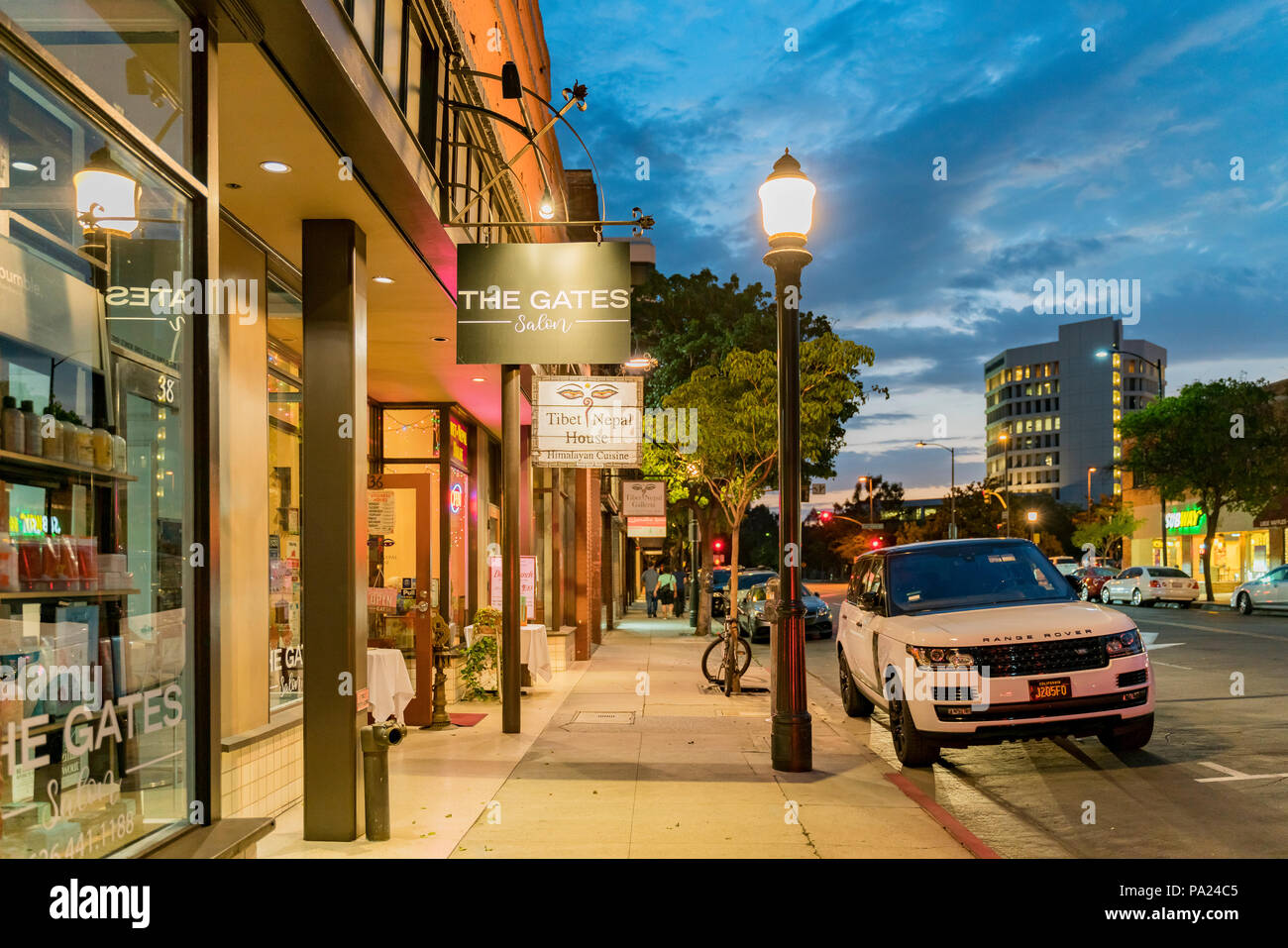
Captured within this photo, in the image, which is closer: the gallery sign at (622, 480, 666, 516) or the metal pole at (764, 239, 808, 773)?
the metal pole at (764, 239, 808, 773)

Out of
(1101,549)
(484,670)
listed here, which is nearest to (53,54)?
(484,670)

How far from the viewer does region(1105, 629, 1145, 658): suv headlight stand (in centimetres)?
855

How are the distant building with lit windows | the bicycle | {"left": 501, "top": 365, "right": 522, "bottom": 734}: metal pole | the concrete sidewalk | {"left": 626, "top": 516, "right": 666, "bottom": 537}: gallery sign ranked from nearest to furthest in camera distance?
1. the concrete sidewalk
2. {"left": 501, "top": 365, "right": 522, "bottom": 734}: metal pole
3. the bicycle
4. {"left": 626, "top": 516, "right": 666, "bottom": 537}: gallery sign
5. the distant building with lit windows

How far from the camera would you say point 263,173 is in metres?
6.37

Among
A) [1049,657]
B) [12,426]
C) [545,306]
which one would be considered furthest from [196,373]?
[1049,657]

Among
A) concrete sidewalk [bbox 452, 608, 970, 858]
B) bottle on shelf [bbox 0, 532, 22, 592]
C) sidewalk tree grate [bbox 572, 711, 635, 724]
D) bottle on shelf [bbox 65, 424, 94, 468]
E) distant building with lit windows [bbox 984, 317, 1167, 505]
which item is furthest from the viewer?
distant building with lit windows [bbox 984, 317, 1167, 505]

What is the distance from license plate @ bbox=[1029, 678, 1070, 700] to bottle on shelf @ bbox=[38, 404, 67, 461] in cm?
719

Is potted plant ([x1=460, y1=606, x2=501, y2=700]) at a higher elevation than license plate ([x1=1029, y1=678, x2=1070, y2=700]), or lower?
lower

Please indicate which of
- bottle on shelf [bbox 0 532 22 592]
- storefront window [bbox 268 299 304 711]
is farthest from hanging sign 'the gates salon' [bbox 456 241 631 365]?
bottle on shelf [bbox 0 532 22 592]

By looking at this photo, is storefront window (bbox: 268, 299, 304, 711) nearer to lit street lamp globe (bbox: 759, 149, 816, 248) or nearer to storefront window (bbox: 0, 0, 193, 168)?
storefront window (bbox: 0, 0, 193, 168)

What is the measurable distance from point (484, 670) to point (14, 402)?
36.0ft

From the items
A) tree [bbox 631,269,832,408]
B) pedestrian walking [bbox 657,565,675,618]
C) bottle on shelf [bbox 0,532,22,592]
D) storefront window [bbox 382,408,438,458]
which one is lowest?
pedestrian walking [bbox 657,565,675,618]
